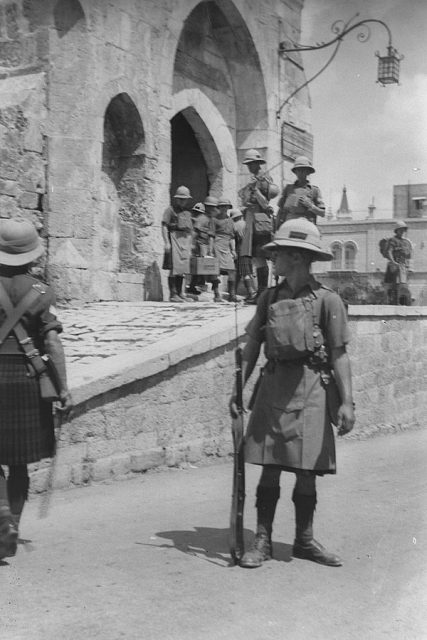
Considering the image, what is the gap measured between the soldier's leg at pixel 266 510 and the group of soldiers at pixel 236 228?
600 cm

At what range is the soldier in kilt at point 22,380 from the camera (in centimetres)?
427

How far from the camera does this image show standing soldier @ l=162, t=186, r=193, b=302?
11.9 meters

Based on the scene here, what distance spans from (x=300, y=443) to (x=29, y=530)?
1.80 m

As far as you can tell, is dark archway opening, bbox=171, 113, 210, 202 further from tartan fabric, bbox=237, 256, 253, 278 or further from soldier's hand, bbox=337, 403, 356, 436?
soldier's hand, bbox=337, 403, 356, 436

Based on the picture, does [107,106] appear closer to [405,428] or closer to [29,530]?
[405,428]

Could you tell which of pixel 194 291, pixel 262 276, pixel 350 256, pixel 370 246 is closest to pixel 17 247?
pixel 262 276

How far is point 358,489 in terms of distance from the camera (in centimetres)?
645

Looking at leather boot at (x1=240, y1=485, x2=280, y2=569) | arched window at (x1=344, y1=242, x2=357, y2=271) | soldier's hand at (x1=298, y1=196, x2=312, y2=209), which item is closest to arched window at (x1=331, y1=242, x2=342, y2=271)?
arched window at (x1=344, y1=242, x2=357, y2=271)

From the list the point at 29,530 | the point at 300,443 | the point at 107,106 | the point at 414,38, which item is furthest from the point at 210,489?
the point at 107,106

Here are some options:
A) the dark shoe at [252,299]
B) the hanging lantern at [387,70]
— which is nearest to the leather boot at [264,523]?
the hanging lantern at [387,70]

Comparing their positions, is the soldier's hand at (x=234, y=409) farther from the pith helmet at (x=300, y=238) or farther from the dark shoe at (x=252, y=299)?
the dark shoe at (x=252, y=299)

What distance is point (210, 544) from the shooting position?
15.1 ft

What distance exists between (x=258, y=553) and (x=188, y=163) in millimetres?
13142

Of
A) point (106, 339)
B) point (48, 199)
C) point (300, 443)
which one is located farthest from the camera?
point (48, 199)
